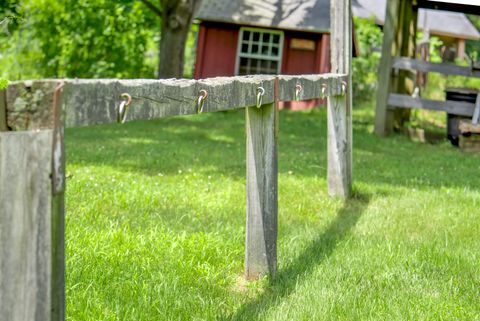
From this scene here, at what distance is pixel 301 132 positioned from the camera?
1595cm

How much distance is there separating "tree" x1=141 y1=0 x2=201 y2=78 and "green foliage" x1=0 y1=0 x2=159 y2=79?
6.13 m

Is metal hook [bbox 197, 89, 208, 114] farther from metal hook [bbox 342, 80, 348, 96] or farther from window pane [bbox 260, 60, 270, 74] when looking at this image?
window pane [bbox 260, 60, 270, 74]

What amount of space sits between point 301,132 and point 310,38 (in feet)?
25.9

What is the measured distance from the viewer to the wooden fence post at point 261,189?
4.84 m

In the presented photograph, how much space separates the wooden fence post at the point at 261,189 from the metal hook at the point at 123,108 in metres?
1.94

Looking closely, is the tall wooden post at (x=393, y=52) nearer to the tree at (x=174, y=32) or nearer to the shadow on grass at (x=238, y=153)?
the shadow on grass at (x=238, y=153)

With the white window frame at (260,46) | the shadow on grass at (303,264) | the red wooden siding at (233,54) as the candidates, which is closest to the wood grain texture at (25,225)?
the shadow on grass at (303,264)

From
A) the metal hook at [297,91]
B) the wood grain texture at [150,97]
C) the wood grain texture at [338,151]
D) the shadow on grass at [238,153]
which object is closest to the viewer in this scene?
the wood grain texture at [150,97]

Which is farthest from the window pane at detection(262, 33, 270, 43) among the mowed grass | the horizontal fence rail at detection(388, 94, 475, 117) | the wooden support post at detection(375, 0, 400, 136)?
the mowed grass

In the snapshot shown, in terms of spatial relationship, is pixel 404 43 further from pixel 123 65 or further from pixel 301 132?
pixel 123 65

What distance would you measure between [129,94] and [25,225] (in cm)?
72

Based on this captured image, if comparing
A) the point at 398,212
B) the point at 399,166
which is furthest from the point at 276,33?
the point at 398,212

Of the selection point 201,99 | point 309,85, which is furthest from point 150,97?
point 309,85

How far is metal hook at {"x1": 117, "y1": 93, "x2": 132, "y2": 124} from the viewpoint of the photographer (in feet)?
9.36
